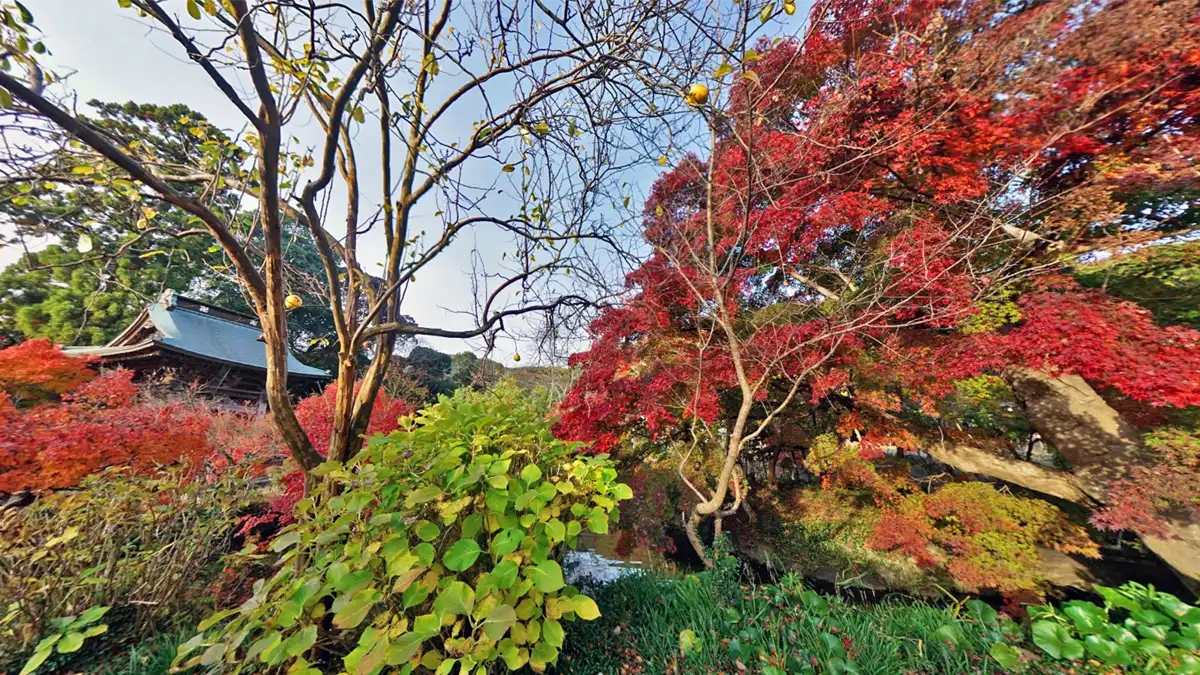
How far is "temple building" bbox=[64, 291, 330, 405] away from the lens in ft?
30.1

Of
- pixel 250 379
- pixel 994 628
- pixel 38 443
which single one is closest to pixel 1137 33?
pixel 994 628

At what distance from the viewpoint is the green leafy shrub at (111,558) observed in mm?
1654

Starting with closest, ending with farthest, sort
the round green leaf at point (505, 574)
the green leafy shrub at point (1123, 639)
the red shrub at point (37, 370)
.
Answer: the round green leaf at point (505, 574) < the green leafy shrub at point (1123, 639) < the red shrub at point (37, 370)

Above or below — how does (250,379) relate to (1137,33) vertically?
below

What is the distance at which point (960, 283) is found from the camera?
11.1 ft

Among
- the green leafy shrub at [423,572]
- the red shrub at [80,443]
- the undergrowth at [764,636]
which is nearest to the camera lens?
the green leafy shrub at [423,572]

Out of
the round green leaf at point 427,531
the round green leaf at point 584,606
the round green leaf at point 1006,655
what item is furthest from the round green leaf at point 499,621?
the round green leaf at point 1006,655

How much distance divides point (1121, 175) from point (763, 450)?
500 cm

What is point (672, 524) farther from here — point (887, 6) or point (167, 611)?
point (887, 6)

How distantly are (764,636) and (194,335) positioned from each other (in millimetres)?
15040

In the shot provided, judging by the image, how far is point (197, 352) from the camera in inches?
375

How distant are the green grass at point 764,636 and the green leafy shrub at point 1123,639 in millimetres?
232

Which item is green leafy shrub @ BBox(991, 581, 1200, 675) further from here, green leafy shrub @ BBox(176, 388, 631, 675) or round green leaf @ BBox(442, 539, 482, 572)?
round green leaf @ BBox(442, 539, 482, 572)

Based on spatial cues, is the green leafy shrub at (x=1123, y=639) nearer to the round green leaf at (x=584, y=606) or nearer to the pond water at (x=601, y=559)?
the round green leaf at (x=584, y=606)
